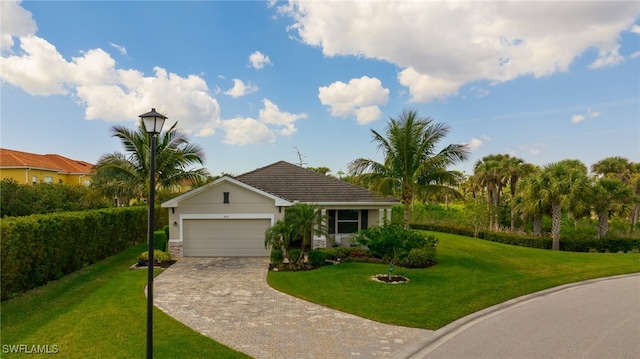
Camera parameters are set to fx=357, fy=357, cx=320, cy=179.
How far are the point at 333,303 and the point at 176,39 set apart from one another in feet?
44.9

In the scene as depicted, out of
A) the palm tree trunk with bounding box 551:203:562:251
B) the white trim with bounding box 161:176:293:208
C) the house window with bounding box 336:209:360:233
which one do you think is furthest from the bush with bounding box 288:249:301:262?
the palm tree trunk with bounding box 551:203:562:251

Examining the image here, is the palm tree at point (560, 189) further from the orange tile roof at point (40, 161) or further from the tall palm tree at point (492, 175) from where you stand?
the orange tile roof at point (40, 161)

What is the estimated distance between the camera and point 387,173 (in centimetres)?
1822

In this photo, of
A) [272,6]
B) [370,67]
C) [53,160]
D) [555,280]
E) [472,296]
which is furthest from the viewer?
[53,160]

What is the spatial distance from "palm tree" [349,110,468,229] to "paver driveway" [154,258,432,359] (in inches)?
324

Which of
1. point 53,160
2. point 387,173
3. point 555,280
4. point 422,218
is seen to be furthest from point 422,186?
point 53,160

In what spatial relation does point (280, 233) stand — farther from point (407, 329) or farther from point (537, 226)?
point (537, 226)

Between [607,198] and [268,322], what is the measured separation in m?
24.1

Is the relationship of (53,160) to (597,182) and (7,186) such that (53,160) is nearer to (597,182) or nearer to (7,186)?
(7,186)

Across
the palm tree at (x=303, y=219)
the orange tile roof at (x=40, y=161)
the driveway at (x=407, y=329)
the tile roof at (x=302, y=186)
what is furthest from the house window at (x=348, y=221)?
the orange tile roof at (x=40, y=161)

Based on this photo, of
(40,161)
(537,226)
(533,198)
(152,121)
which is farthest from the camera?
(40,161)

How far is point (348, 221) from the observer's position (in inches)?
817

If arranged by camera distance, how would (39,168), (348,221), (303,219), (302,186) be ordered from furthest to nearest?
(39,168)
(302,186)
(348,221)
(303,219)

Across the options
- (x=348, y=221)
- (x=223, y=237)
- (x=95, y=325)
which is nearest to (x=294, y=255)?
(x=223, y=237)
